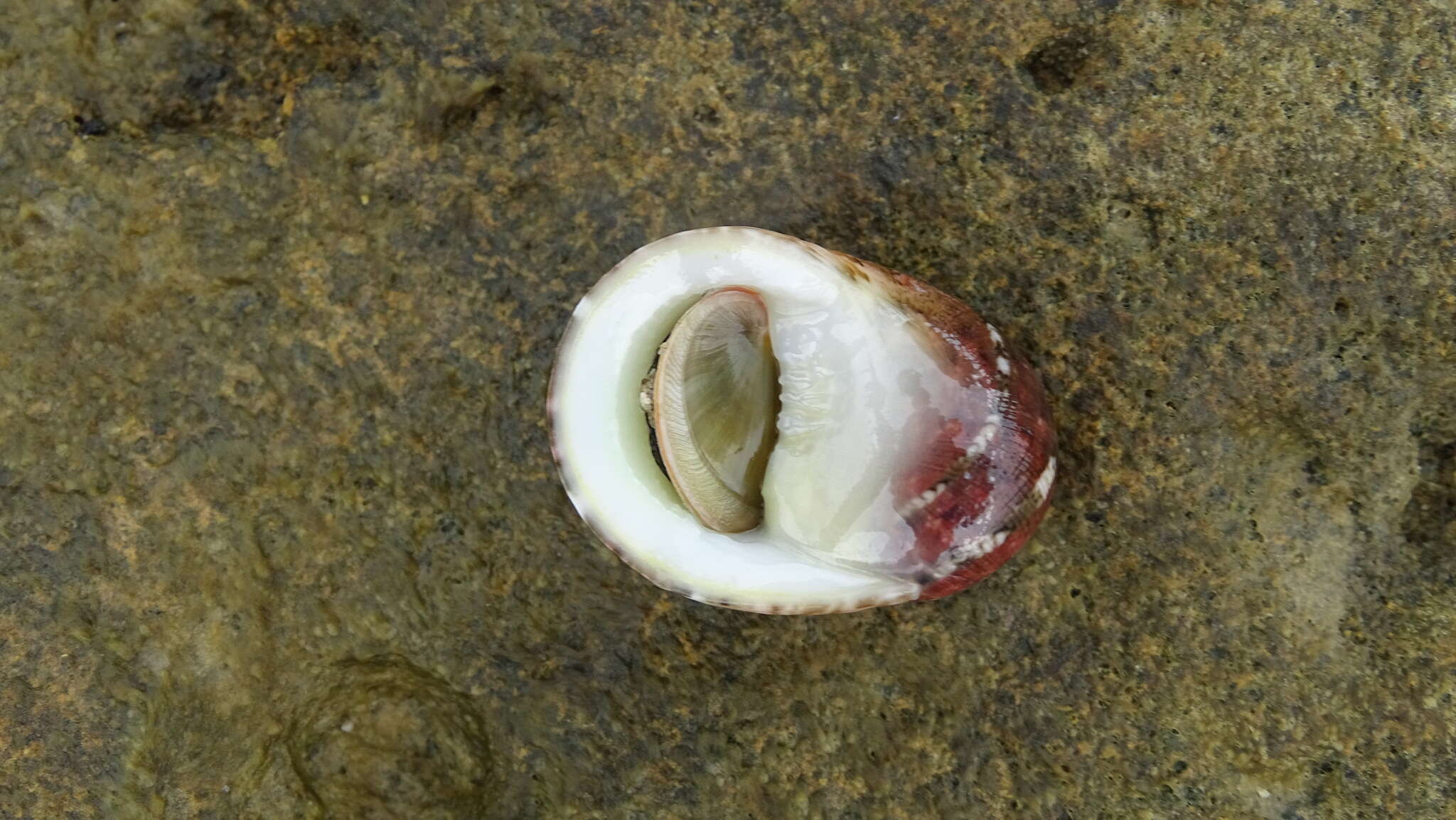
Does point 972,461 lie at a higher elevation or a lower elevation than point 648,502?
higher

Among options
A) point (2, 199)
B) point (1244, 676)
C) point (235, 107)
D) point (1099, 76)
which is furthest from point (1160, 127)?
point (2, 199)

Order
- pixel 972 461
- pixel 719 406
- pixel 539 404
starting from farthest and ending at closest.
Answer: pixel 539 404 < pixel 719 406 < pixel 972 461

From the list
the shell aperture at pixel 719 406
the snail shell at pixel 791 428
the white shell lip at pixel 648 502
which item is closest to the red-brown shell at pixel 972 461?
the snail shell at pixel 791 428

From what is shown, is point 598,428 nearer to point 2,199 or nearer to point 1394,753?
point 2,199

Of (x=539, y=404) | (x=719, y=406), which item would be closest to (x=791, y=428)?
(x=719, y=406)

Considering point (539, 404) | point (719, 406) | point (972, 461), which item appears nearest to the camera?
point (972, 461)

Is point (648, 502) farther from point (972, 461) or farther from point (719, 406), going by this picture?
point (972, 461)

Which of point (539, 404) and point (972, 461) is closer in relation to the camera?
point (972, 461)
